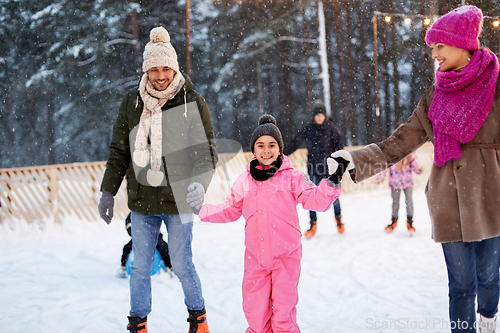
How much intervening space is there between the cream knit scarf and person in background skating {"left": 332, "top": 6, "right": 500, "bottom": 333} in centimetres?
116

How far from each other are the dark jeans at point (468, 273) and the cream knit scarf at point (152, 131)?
67.9 inches

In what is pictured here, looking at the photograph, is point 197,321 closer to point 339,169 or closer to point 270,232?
point 270,232

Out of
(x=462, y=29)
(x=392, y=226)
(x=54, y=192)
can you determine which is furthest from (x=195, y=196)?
(x=54, y=192)

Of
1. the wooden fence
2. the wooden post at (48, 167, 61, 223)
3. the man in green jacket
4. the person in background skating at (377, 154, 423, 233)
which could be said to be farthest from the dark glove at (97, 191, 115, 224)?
the wooden post at (48, 167, 61, 223)

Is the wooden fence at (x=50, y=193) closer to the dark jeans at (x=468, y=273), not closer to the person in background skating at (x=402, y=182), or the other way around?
the person in background skating at (x=402, y=182)

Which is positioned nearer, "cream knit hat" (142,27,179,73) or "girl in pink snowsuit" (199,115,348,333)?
"girl in pink snowsuit" (199,115,348,333)

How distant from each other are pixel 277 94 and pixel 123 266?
18670 millimetres

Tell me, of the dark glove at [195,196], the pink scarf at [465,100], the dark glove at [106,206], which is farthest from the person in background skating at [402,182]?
the dark glove at [106,206]

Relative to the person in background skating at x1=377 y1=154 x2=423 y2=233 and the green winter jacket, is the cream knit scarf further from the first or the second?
the person in background skating at x1=377 y1=154 x2=423 y2=233

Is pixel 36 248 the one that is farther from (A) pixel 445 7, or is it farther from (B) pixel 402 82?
(B) pixel 402 82

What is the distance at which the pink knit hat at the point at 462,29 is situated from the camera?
1.75 meters

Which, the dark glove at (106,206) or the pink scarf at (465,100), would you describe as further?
the dark glove at (106,206)

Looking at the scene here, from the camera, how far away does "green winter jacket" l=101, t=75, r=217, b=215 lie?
235 cm

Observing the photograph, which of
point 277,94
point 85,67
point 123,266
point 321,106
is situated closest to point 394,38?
point 277,94
